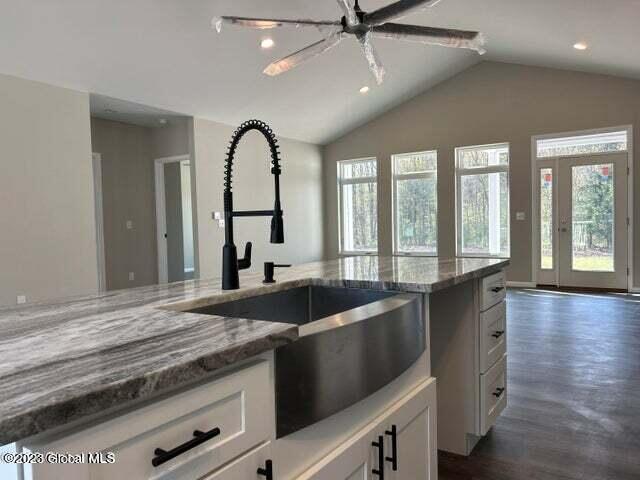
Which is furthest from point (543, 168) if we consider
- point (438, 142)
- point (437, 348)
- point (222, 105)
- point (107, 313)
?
point (107, 313)

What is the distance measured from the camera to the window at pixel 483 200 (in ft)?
25.1

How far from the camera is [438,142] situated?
8.10 m

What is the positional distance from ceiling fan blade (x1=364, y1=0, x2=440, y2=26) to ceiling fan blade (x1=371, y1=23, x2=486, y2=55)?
0.19 m

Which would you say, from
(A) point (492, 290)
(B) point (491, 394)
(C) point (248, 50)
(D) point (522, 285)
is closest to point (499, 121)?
(D) point (522, 285)

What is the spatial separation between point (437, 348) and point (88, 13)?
396 centimetres

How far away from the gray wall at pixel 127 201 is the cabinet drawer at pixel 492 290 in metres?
5.74

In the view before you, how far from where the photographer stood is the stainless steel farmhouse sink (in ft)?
3.24

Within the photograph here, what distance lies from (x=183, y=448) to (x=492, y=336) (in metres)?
1.88

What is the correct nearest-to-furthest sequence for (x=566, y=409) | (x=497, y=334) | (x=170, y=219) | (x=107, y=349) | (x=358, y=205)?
(x=107, y=349)
(x=497, y=334)
(x=566, y=409)
(x=170, y=219)
(x=358, y=205)

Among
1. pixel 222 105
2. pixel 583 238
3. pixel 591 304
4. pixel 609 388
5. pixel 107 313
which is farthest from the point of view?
pixel 583 238

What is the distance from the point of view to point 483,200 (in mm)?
7824

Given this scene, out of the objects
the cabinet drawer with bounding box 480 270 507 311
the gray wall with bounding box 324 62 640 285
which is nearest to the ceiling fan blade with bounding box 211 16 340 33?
the cabinet drawer with bounding box 480 270 507 311

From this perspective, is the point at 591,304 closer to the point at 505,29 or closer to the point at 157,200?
the point at 505,29

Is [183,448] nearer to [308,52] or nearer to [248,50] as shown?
[308,52]
